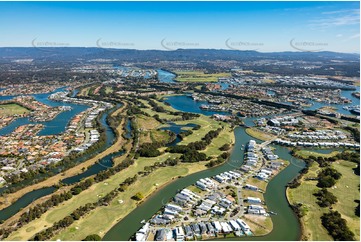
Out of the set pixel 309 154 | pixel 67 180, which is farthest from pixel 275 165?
pixel 67 180

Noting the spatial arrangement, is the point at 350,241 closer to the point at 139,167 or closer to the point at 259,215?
the point at 259,215

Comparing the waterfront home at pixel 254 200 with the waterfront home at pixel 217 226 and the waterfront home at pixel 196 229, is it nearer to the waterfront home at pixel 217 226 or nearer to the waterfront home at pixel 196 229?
the waterfront home at pixel 217 226

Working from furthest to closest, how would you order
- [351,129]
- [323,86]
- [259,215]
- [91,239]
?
[323,86], [351,129], [259,215], [91,239]

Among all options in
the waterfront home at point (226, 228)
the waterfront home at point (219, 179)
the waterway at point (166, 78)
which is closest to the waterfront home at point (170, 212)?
the waterfront home at point (226, 228)

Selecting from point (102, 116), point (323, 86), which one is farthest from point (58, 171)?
point (323, 86)

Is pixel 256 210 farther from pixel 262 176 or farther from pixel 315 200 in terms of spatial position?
pixel 262 176

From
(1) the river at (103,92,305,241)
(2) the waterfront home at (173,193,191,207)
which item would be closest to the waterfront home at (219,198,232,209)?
(2) the waterfront home at (173,193,191,207)

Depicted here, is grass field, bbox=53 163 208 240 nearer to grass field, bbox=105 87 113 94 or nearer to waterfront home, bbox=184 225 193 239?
waterfront home, bbox=184 225 193 239
